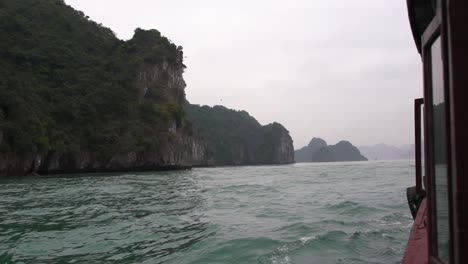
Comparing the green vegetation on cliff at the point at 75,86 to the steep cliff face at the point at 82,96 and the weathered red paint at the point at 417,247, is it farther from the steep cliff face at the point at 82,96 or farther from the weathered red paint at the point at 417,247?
the weathered red paint at the point at 417,247

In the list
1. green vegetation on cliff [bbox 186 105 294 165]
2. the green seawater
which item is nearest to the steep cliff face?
the green seawater

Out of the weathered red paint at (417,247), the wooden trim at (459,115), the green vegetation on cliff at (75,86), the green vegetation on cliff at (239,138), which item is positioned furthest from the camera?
the green vegetation on cliff at (239,138)

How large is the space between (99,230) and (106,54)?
54724 millimetres

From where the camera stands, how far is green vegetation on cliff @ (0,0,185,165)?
34206 mm

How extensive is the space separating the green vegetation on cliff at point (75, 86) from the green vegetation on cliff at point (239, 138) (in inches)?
2541

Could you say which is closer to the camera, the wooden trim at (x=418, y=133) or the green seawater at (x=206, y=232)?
the wooden trim at (x=418, y=133)

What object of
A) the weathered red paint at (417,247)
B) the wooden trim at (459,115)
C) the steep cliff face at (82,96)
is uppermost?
the steep cliff face at (82,96)

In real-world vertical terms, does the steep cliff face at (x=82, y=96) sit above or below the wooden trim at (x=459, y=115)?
above

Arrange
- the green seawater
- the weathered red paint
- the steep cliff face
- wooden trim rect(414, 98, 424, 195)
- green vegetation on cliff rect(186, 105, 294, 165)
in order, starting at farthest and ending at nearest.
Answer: green vegetation on cliff rect(186, 105, 294, 165) < the steep cliff face < the green seawater < wooden trim rect(414, 98, 424, 195) < the weathered red paint

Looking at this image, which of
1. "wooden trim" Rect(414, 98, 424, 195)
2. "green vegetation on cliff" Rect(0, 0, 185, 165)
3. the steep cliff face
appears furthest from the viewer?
"green vegetation on cliff" Rect(0, 0, 185, 165)

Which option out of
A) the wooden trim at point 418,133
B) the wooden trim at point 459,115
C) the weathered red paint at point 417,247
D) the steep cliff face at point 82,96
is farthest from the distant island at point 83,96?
the wooden trim at point 459,115

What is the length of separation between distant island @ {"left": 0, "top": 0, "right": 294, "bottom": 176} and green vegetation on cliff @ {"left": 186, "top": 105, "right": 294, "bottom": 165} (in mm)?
54813

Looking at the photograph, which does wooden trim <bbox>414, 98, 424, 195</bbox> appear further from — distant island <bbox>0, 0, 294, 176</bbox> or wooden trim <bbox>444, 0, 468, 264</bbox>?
distant island <bbox>0, 0, 294, 176</bbox>

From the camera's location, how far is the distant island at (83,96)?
1336 inches
